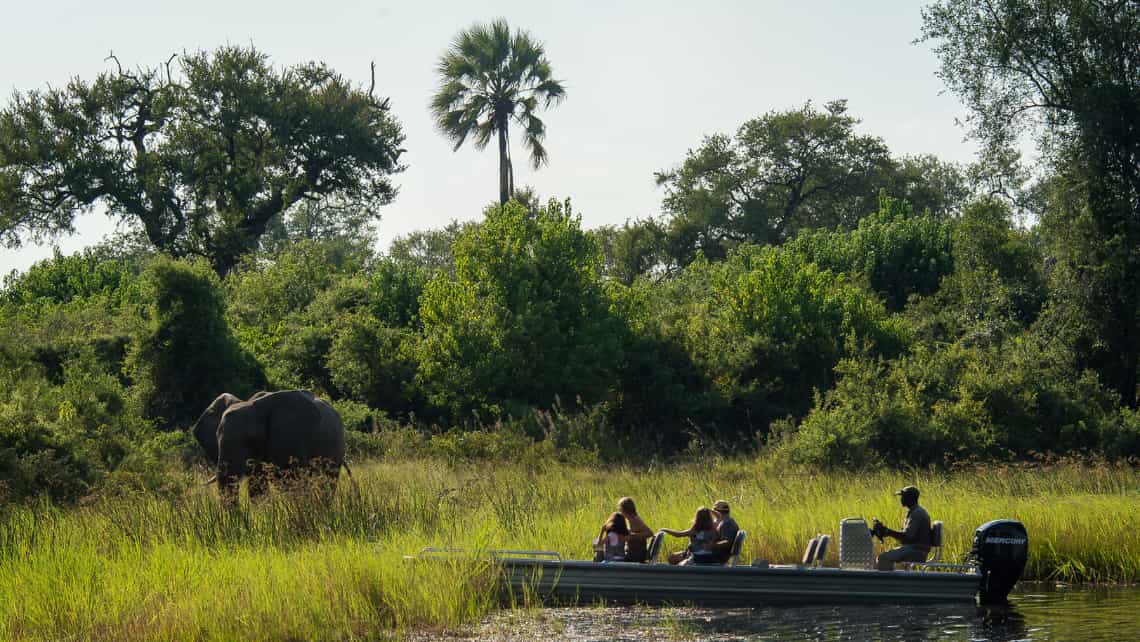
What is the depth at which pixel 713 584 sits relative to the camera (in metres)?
14.1

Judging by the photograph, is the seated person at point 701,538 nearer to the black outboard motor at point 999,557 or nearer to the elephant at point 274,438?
the black outboard motor at point 999,557

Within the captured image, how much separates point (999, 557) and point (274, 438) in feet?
36.2

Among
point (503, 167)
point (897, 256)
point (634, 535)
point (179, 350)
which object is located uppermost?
point (503, 167)

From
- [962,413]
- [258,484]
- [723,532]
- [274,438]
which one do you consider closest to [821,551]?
A: [723,532]

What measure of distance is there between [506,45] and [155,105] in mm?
12721

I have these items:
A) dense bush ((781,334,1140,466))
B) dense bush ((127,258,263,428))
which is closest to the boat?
dense bush ((781,334,1140,466))

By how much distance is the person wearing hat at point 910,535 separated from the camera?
14.7 metres

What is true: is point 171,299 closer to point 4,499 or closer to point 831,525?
point 4,499

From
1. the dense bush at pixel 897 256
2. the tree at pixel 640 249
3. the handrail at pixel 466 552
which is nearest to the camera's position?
the handrail at pixel 466 552

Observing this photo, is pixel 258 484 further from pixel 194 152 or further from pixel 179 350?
pixel 194 152

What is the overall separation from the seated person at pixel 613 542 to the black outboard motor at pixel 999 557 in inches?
157

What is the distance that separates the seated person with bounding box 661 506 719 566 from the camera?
14523 mm

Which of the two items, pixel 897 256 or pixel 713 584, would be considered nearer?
pixel 713 584

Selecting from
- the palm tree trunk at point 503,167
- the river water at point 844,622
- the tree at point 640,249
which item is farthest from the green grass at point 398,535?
the tree at point 640,249
